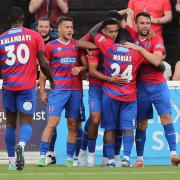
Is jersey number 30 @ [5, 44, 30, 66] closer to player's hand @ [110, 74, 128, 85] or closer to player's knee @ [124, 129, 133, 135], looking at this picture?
player's hand @ [110, 74, 128, 85]

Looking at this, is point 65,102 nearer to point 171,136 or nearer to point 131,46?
point 131,46

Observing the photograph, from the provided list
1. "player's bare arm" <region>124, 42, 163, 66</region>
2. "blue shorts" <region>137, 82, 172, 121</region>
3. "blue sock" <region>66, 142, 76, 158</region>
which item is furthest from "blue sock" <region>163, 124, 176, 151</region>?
→ "blue sock" <region>66, 142, 76, 158</region>

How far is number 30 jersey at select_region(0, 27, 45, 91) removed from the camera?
12.6m

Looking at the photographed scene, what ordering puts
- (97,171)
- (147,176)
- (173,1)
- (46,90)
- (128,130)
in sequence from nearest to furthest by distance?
1. (147,176)
2. (97,171)
3. (128,130)
4. (46,90)
5. (173,1)

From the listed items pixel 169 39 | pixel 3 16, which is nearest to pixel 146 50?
pixel 169 39

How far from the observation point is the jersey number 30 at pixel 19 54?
495 inches

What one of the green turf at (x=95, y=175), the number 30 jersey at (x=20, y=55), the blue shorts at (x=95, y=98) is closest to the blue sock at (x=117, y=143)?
the blue shorts at (x=95, y=98)

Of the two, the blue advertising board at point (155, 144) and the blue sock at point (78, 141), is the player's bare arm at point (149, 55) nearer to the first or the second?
the blue sock at point (78, 141)

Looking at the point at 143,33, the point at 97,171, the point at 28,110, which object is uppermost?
the point at 143,33

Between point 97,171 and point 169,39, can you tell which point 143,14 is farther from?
point 169,39

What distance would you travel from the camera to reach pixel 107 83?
44.8 ft

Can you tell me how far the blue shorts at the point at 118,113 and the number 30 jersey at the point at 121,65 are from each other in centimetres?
9

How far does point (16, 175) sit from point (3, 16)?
7.94 m

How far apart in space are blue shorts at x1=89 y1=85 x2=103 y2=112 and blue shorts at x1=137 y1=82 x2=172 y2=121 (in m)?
0.60
